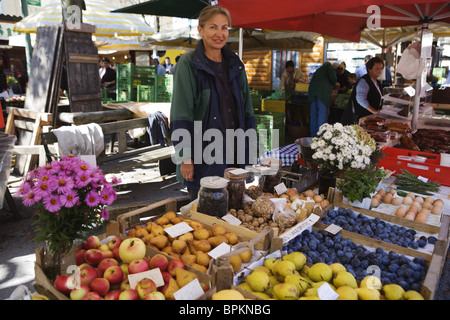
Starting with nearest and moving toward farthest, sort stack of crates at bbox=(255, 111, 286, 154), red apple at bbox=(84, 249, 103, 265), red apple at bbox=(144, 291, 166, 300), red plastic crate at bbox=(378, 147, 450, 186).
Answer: red apple at bbox=(144, 291, 166, 300), red apple at bbox=(84, 249, 103, 265), red plastic crate at bbox=(378, 147, 450, 186), stack of crates at bbox=(255, 111, 286, 154)

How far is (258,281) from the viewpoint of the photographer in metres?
1.64

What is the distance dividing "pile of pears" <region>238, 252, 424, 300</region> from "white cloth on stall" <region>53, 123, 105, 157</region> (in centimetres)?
338

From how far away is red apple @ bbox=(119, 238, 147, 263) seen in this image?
1.78m

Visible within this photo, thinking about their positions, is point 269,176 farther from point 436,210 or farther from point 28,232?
point 28,232

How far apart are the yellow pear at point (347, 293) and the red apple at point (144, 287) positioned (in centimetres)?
81

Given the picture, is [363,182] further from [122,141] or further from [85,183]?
[122,141]

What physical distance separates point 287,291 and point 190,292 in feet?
1.36

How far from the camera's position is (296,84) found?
10430 millimetres

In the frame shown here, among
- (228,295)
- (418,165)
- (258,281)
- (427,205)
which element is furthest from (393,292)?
(418,165)

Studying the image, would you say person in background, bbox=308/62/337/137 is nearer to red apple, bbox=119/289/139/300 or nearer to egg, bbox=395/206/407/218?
egg, bbox=395/206/407/218

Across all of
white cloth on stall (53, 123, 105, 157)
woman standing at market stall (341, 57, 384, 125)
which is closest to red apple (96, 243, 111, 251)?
white cloth on stall (53, 123, 105, 157)

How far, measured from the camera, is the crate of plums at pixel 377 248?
1.81 meters

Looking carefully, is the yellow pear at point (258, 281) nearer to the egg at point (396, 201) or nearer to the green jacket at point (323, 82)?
the egg at point (396, 201)
